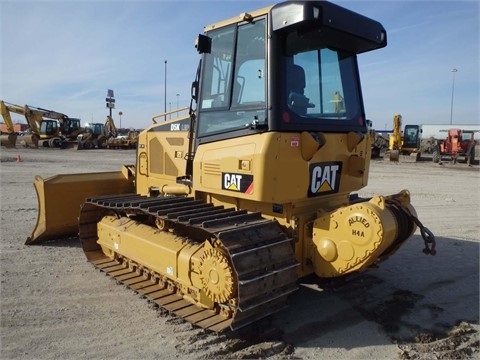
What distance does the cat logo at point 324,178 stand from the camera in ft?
12.8

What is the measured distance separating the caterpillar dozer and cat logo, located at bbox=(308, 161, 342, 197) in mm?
15

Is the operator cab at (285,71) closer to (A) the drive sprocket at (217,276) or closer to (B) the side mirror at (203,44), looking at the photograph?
(B) the side mirror at (203,44)

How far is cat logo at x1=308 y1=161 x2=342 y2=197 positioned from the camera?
154 inches

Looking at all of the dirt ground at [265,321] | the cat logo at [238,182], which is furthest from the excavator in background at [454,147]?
the cat logo at [238,182]

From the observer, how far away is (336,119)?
4.17m

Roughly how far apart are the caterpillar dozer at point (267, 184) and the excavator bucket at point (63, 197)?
1789mm

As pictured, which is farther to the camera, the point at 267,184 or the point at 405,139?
the point at 405,139

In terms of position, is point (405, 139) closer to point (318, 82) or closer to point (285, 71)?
point (318, 82)

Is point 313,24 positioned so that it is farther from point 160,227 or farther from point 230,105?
point 160,227

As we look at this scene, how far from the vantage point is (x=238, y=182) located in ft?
12.2

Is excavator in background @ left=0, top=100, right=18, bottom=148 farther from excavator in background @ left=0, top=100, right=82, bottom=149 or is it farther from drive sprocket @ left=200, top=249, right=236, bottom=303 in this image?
drive sprocket @ left=200, top=249, right=236, bottom=303

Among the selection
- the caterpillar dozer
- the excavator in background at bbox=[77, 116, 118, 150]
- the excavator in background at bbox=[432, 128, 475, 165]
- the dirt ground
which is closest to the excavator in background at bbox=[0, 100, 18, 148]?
the excavator in background at bbox=[77, 116, 118, 150]

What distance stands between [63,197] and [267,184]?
13.4ft

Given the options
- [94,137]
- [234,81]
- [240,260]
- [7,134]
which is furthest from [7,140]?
[240,260]
